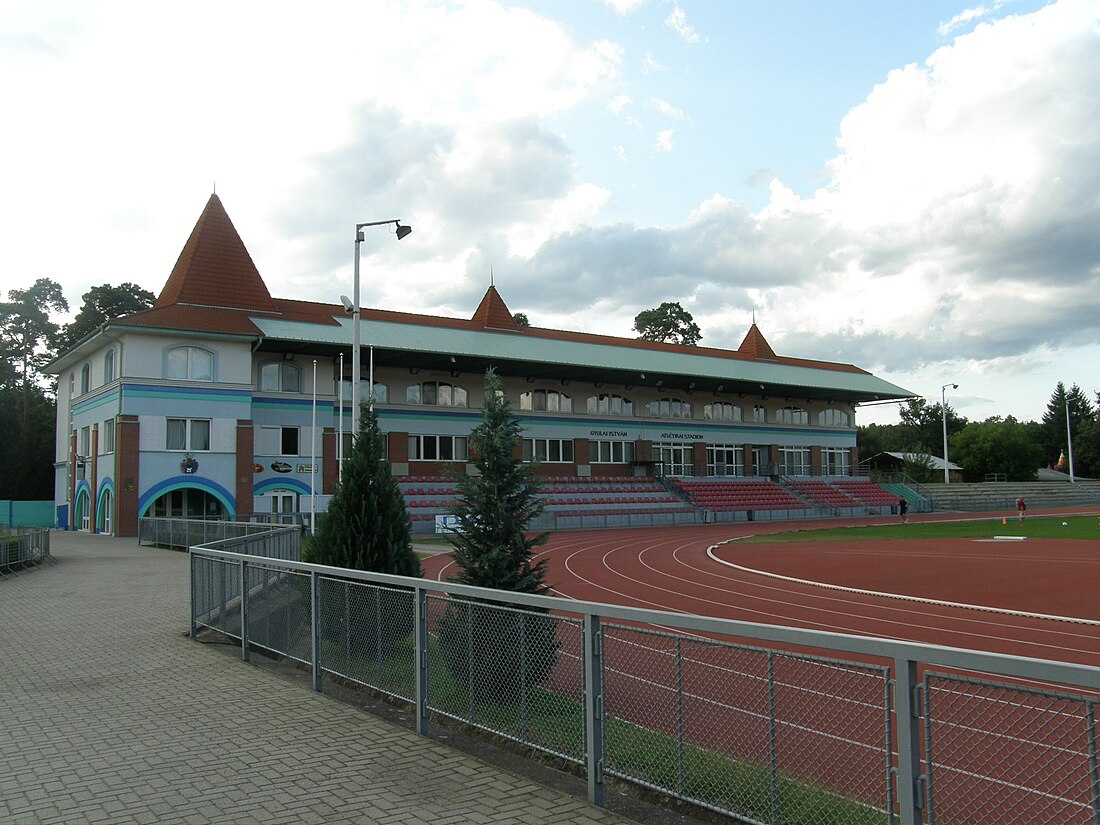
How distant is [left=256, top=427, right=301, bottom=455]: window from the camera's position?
4288cm

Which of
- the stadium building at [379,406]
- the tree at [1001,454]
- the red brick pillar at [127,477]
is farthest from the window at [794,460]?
the red brick pillar at [127,477]

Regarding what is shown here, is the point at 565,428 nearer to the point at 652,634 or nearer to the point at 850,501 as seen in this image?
the point at 850,501

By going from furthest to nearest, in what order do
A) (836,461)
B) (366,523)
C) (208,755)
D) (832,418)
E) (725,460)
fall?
(832,418), (836,461), (725,460), (366,523), (208,755)

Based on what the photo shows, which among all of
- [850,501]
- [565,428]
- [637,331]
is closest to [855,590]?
[565,428]

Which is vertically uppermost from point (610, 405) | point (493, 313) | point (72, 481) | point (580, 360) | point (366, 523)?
point (493, 313)

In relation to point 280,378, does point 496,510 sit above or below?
below

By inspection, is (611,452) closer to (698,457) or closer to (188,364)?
(698,457)

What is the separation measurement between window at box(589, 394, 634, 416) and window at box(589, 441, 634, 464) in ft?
6.53

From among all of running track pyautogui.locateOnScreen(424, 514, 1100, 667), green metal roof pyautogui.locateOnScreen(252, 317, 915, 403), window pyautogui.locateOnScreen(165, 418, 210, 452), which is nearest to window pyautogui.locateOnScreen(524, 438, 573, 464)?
green metal roof pyautogui.locateOnScreen(252, 317, 915, 403)

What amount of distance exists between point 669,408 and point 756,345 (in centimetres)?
1657

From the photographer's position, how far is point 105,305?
6869 centimetres

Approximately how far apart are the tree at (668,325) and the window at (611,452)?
124ft

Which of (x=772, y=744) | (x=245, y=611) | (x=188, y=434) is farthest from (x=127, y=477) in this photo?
(x=772, y=744)

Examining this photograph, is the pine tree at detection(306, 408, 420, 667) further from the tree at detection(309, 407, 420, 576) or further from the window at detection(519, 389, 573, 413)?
the window at detection(519, 389, 573, 413)
